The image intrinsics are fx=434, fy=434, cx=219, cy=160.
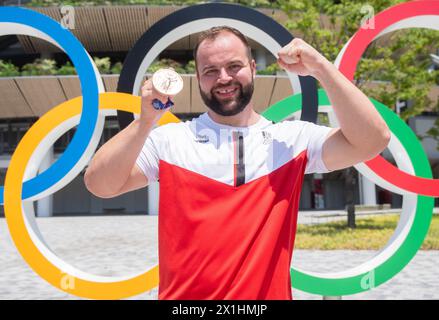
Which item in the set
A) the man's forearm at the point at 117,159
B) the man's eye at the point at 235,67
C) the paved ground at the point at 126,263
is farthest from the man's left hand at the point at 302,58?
the paved ground at the point at 126,263

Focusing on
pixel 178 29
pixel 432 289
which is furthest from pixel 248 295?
pixel 432 289

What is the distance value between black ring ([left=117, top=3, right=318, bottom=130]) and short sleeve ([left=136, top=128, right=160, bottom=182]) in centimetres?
305

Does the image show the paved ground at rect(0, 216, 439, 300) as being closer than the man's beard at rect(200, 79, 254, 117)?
No

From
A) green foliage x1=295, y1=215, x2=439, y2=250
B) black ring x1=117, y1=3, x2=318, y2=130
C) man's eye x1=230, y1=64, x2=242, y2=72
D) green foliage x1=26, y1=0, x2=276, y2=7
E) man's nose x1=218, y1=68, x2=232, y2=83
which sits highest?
green foliage x1=26, y1=0, x2=276, y2=7

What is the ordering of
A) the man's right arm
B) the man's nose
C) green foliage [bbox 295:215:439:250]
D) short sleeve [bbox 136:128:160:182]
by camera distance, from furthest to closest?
green foliage [bbox 295:215:439:250]
short sleeve [bbox 136:128:160:182]
the man's nose
the man's right arm

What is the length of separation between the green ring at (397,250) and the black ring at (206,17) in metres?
0.18

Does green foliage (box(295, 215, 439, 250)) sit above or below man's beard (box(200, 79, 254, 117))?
below

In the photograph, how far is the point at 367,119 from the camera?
6.11ft

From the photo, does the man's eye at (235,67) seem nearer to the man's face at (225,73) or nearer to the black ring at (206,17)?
the man's face at (225,73)

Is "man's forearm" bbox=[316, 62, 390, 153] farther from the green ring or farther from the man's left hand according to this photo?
the green ring

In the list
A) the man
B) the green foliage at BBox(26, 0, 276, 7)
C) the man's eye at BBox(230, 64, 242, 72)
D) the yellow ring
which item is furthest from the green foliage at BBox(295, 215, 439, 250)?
the green foliage at BBox(26, 0, 276, 7)

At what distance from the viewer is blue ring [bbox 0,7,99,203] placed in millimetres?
5066

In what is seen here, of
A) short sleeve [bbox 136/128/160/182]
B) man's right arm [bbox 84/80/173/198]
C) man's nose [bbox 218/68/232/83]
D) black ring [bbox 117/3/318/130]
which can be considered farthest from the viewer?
black ring [bbox 117/3/318/130]

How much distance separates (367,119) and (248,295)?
0.91 m
